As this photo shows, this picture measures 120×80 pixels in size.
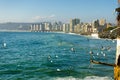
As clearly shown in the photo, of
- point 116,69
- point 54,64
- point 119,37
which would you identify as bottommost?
point 54,64

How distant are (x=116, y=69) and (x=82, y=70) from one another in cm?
2997

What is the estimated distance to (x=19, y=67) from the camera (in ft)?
194

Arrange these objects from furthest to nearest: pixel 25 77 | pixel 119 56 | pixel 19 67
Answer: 1. pixel 19 67
2. pixel 25 77
3. pixel 119 56

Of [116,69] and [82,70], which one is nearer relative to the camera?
[116,69]

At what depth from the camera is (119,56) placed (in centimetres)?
2311

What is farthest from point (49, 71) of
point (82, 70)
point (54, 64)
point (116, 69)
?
point (116, 69)

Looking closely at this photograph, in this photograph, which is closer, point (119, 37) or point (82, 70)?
point (119, 37)

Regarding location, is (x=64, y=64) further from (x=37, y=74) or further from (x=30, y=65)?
(x=37, y=74)

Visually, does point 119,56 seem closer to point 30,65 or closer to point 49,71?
point 49,71

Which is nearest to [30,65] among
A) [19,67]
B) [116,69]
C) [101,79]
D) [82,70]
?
[19,67]

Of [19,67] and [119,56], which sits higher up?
[119,56]

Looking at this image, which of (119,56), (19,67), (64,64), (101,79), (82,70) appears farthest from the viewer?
(64,64)

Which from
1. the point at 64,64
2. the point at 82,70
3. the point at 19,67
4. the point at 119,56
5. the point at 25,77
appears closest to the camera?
Answer: the point at 119,56

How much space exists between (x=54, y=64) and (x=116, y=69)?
1590 inches
